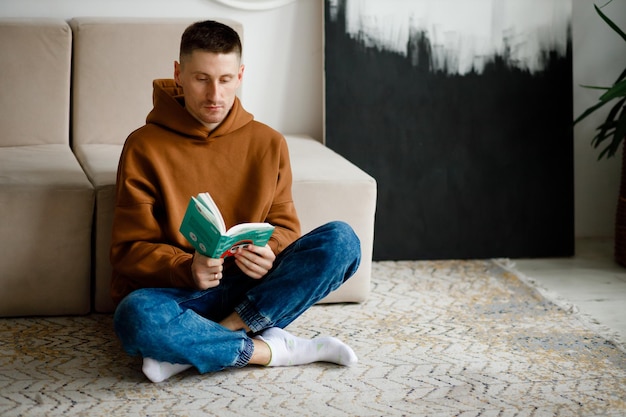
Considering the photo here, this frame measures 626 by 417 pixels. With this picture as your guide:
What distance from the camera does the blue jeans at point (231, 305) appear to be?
2055mm

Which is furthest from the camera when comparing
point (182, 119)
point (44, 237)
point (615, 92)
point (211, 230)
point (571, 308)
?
point (615, 92)

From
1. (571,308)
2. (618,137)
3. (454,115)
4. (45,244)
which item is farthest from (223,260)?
(618,137)

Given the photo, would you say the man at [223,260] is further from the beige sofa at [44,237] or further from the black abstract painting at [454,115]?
the black abstract painting at [454,115]

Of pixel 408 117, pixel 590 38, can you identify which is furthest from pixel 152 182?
pixel 590 38

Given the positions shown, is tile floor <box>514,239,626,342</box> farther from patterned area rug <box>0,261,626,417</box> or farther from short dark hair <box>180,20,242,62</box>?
short dark hair <box>180,20,242,62</box>

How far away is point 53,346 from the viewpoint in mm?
2359

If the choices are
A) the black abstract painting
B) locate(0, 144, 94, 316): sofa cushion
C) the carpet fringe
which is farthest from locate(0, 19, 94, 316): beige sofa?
the carpet fringe

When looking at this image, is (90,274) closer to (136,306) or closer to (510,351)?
(136,306)

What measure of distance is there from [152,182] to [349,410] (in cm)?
76

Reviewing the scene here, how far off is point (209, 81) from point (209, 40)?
10 cm

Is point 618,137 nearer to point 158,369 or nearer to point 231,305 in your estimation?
point 231,305

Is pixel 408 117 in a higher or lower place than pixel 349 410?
higher

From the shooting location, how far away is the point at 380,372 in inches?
86.6

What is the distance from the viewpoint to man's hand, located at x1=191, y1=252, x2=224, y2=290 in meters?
2.00
